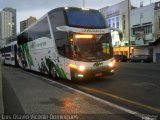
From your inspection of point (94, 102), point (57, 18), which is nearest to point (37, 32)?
point (57, 18)

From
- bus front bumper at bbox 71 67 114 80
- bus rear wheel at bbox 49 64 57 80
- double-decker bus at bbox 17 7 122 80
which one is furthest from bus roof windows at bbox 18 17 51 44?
bus front bumper at bbox 71 67 114 80

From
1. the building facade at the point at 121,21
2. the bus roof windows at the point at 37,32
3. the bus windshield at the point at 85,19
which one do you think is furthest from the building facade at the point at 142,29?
the bus windshield at the point at 85,19

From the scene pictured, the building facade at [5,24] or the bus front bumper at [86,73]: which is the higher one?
the building facade at [5,24]

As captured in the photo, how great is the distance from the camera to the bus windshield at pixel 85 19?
59.9 feet

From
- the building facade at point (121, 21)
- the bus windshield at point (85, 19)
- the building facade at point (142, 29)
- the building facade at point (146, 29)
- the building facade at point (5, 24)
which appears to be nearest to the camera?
the bus windshield at point (85, 19)

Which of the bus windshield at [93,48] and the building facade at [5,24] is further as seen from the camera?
the building facade at [5,24]

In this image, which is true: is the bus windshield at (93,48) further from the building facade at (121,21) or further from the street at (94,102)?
the building facade at (121,21)

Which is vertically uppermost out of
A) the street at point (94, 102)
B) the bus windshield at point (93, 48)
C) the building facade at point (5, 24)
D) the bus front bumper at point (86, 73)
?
the building facade at point (5, 24)

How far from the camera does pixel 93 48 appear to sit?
1800cm

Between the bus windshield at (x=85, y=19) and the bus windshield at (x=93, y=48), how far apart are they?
0.71 metres

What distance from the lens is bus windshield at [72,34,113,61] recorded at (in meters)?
17.7

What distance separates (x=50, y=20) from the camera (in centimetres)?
2058

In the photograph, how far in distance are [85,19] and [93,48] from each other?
1.68 m

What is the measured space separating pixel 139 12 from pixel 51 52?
143 feet
